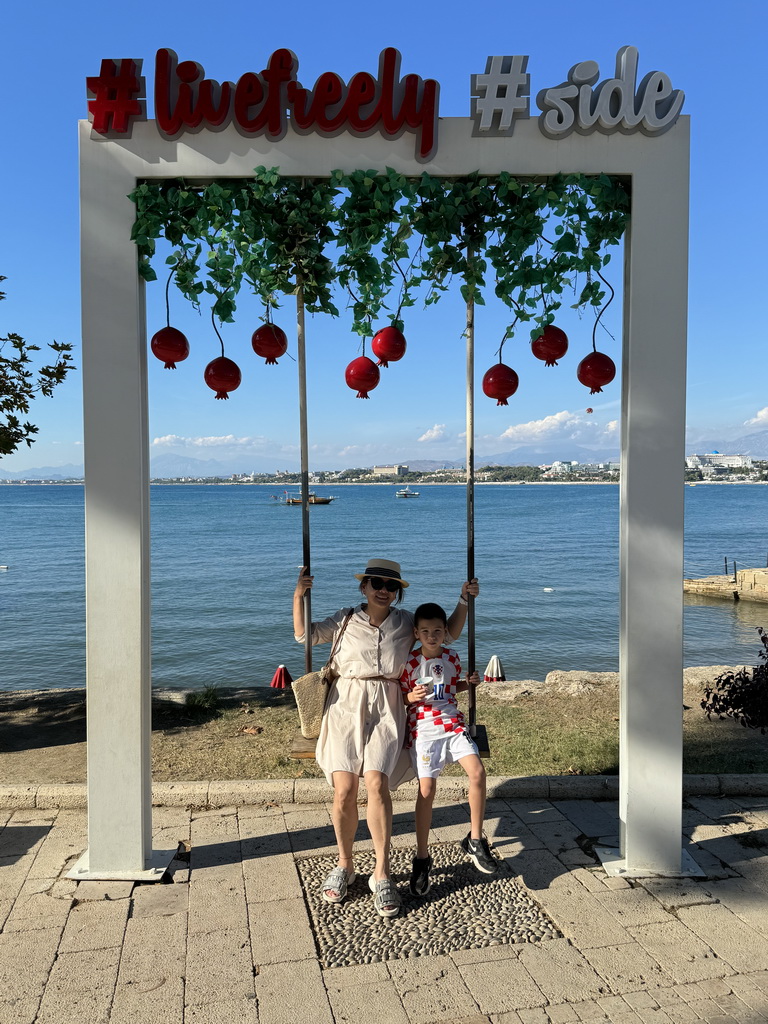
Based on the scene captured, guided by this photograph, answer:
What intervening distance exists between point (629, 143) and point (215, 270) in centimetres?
213

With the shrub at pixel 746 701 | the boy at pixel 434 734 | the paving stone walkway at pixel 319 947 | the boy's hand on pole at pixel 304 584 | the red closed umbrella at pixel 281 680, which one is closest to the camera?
the paving stone walkway at pixel 319 947

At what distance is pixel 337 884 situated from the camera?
3.69m

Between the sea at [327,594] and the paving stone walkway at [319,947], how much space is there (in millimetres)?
9843

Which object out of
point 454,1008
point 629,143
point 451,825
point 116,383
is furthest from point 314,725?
point 629,143

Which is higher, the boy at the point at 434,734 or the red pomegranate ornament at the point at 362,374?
the red pomegranate ornament at the point at 362,374

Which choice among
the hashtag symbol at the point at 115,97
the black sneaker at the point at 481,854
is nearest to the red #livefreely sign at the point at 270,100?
the hashtag symbol at the point at 115,97

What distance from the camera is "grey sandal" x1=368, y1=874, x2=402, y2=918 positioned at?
11.6 feet

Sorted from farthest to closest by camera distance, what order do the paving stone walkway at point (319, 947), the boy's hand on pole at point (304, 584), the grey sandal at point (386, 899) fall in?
1. the boy's hand on pole at point (304, 584)
2. the grey sandal at point (386, 899)
3. the paving stone walkway at point (319, 947)

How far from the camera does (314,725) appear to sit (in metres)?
4.09

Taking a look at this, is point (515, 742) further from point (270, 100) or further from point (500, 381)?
point (270, 100)

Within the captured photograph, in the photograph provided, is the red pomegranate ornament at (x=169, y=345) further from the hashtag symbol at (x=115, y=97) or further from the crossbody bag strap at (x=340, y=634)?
the crossbody bag strap at (x=340, y=634)

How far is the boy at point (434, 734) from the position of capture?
3787 millimetres

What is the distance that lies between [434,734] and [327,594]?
77.7 feet

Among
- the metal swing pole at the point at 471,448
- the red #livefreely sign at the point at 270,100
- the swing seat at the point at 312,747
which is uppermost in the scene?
the red #livefreely sign at the point at 270,100
